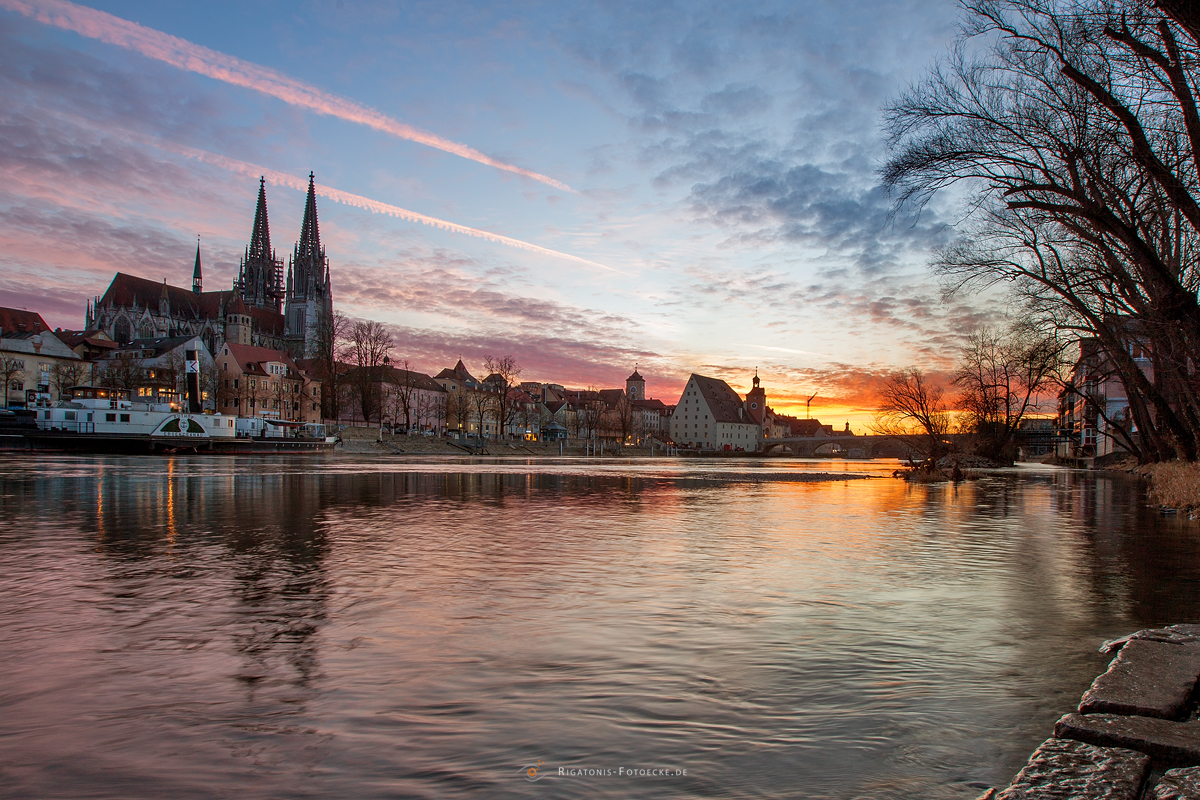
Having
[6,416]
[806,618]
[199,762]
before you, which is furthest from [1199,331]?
[6,416]

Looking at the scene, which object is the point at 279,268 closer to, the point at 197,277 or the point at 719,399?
the point at 197,277

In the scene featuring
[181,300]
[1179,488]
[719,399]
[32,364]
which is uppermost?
[181,300]

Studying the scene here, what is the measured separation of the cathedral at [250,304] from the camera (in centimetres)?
11900

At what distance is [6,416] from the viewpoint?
65375mm

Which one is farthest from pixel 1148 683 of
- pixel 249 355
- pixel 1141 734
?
pixel 249 355

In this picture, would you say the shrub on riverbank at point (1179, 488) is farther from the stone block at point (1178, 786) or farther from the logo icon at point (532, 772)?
the logo icon at point (532, 772)

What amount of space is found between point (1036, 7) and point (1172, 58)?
98.8 inches

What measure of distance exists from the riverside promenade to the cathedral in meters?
109

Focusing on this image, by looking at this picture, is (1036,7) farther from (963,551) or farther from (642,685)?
(642,685)

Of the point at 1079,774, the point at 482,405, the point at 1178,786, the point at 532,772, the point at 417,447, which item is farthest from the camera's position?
the point at 482,405

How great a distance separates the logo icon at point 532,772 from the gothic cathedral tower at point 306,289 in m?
154

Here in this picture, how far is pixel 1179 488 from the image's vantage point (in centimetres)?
2103

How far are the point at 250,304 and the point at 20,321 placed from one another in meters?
59.0

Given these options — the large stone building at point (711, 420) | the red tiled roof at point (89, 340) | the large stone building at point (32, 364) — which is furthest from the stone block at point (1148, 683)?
the large stone building at point (711, 420)
